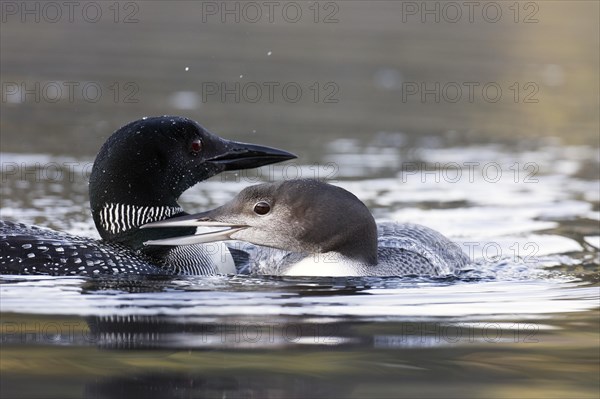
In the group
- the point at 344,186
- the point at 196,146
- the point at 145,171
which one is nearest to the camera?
the point at 145,171

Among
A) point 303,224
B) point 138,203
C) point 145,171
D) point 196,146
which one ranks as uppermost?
point 196,146

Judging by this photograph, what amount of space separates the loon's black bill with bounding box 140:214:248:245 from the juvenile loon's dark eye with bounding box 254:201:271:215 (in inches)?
4.0

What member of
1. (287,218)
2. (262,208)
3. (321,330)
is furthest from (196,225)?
(321,330)

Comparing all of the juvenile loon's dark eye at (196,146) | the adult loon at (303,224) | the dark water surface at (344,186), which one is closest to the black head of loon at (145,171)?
the juvenile loon's dark eye at (196,146)

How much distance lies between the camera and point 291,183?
6160 mm

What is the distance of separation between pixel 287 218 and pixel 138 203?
0.79 meters

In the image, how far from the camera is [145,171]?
6.34 metres

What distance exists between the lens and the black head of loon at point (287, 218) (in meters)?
6.11

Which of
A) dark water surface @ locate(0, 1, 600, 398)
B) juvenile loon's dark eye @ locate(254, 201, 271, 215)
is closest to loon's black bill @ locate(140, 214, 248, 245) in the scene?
juvenile loon's dark eye @ locate(254, 201, 271, 215)

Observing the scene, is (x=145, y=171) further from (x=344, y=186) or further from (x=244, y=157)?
(x=344, y=186)

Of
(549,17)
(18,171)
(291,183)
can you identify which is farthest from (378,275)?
(549,17)

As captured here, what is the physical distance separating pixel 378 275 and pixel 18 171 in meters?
3.91

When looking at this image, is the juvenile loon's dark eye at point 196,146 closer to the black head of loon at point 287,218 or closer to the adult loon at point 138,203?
the adult loon at point 138,203

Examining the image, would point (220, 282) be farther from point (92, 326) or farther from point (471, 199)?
point (471, 199)
